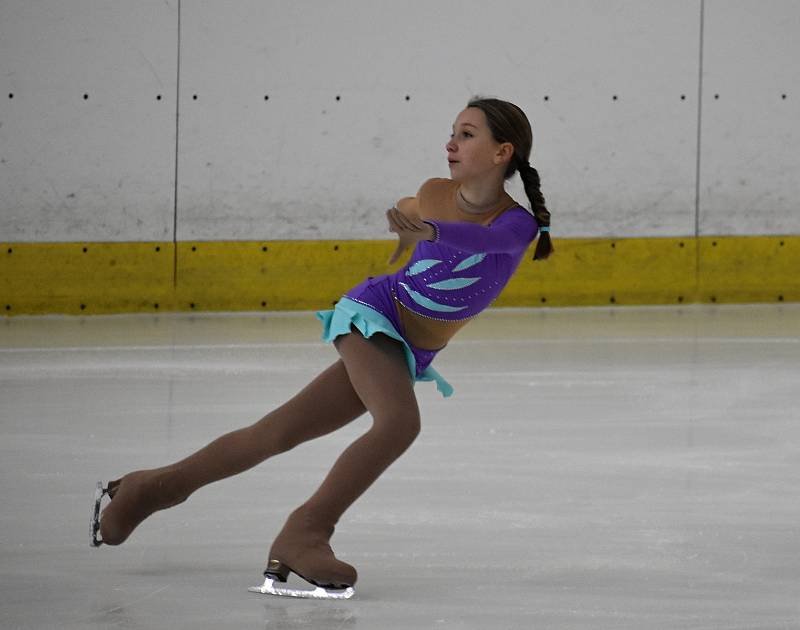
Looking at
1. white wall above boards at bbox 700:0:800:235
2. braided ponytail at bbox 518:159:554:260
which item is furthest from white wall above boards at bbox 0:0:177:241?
braided ponytail at bbox 518:159:554:260

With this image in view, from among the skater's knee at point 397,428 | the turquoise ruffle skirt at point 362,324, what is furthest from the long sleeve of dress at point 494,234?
the skater's knee at point 397,428

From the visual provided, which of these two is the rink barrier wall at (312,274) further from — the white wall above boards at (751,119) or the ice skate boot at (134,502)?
the ice skate boot at (134,502)

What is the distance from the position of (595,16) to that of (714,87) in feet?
3.31

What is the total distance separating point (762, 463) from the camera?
508 cm

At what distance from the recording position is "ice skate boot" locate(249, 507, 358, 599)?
333cm

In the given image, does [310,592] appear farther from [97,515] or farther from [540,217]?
[540,217]

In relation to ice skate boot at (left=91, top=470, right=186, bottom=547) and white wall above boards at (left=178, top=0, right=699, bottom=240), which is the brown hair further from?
white wall above boards at (left=178, top=0, right=699, bottom=240)

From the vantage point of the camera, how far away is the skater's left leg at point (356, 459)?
3.34 m

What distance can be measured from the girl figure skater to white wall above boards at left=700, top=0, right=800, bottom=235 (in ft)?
25.4

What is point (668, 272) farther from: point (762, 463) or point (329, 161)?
point (762, 463)

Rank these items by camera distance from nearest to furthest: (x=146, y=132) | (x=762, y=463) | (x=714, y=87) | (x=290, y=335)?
1. (x=762, y=463)
2. (x=290, y=335)
3. (x=146, y=132)
4. (x=714, y=87)

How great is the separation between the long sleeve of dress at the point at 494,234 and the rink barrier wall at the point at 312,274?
7.00m

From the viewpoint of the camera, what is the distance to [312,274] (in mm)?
10594

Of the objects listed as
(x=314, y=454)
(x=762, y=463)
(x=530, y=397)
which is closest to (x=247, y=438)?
(x=314, y=454)
